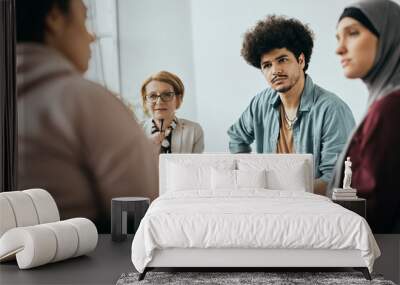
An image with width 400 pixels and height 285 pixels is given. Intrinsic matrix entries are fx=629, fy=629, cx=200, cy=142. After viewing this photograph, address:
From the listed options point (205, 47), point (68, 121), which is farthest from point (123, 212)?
point (205, 47)

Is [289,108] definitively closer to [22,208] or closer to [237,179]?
[237,179]

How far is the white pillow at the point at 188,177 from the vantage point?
21.9 ft

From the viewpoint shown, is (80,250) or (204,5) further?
(204,5)

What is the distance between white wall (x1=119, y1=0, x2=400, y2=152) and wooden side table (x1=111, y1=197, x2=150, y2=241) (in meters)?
1.14

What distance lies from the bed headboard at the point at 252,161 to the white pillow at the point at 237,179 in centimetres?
23

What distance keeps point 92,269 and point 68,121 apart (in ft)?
8.33

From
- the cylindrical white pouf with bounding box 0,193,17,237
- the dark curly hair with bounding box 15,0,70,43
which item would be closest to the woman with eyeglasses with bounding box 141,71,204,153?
the dark curly hair with bounding box 15,0,70,43

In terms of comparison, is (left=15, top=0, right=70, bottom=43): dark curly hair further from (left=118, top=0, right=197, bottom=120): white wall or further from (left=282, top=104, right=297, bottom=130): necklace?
(left=282, top=104, right=297, bottom=130): necklace

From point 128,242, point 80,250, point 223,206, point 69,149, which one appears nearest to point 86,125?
point 69,149

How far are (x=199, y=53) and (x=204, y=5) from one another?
0.56m

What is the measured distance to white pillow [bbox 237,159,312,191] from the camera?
666 centimetres

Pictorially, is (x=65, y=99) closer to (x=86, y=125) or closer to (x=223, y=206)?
(x=86, y=125)

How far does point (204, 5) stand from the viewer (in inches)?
287

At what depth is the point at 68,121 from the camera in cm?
734
